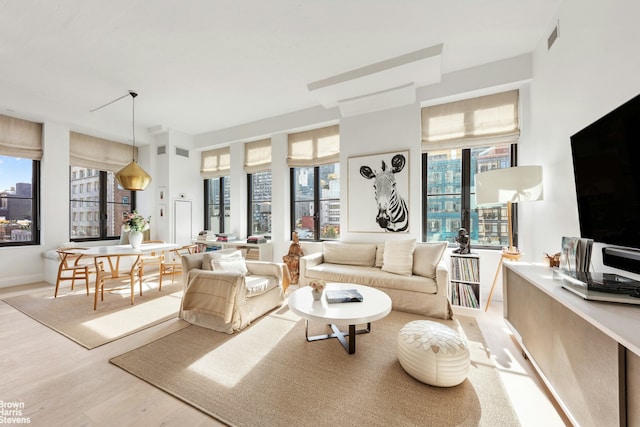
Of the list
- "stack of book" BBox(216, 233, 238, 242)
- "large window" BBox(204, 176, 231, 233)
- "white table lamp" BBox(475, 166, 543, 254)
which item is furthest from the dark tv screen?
"large window" BBox(204, 176, 231, 233)

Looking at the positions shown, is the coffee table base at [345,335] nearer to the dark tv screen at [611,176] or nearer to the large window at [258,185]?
the dark tv screen at [611,176]

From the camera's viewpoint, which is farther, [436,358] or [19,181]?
[19,181]

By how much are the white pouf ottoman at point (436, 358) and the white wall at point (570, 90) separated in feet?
3.91

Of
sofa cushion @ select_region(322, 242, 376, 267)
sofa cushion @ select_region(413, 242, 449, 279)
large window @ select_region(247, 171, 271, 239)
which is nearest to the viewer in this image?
sofa cushion @ select_region(413, 242, 449, 279)

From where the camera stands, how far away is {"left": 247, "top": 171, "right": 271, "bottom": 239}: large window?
5461mm

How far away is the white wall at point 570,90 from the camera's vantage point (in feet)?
5.44

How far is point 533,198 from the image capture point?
8.46ft

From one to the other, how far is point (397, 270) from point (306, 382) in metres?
1.88

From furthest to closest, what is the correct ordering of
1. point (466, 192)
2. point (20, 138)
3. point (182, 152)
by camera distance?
1. point (182, 152)
2. point (20, 138)
3. point (466, 192)

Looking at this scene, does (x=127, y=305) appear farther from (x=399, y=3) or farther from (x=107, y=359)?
(x=399, y=3)

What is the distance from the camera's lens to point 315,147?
188 inches

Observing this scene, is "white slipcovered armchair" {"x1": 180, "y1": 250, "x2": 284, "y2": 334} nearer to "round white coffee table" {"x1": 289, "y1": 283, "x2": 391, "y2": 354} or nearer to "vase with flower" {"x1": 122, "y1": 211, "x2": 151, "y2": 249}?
"round white coffee table" {"x1": 289, "y1": 283, "x2": 391, "y2": 354}

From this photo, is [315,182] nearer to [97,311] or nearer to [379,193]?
[379,193]

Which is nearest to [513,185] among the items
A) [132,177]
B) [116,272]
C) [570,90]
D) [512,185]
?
[512,185]
